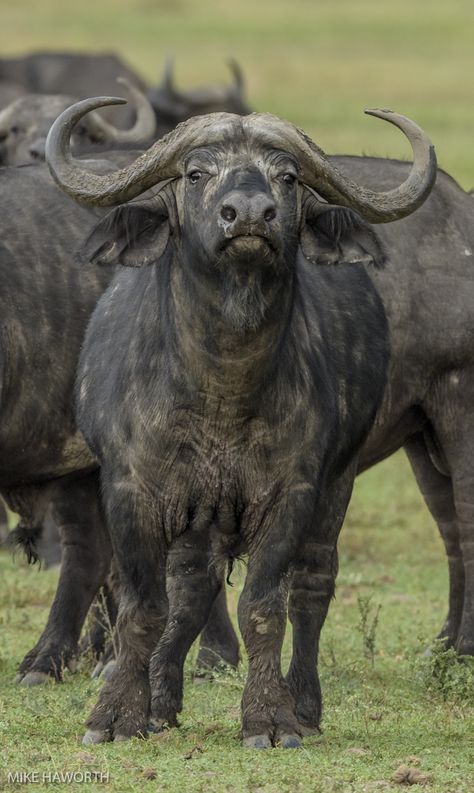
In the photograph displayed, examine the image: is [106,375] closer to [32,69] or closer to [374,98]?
[32,69]

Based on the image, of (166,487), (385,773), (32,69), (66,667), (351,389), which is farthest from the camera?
(32,69)

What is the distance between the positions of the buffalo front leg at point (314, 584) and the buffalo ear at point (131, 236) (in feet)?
3.83

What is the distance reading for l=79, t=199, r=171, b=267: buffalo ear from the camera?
6270mm

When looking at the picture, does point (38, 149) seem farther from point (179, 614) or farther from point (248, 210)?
point (248, 210)

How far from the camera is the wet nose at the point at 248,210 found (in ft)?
18.4

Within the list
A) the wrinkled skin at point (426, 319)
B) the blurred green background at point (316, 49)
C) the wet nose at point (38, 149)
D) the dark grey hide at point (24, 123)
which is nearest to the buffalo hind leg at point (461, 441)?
the wrinkled skin at point (426, 319)

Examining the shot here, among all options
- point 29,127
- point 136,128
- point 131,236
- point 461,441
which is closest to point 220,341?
point 131,236

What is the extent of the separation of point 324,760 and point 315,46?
3861cm

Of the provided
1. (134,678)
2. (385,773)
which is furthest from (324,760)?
(134,678)

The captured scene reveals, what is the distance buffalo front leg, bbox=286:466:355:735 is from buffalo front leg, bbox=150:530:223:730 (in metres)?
0.32


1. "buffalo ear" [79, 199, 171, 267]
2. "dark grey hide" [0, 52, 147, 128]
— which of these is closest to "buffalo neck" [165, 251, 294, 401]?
"buffalo ear" [79, 199, 171, 267]

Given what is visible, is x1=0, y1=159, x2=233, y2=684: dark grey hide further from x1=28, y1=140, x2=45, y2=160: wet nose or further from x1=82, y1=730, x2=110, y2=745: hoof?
x1=28, y1=140, x2=45, y2=160: wet nose

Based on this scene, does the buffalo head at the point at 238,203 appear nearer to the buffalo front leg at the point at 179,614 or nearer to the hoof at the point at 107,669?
the buffalo front leg at the point at 179,614

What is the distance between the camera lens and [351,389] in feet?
22.4
